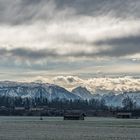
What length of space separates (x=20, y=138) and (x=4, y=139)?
6.69 meters

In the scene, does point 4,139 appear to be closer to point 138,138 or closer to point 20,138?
point 20,138

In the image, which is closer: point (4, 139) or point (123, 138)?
point (4, 139)

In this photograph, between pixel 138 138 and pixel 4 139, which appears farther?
pixel 138 138

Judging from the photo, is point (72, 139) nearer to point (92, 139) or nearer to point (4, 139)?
point (92, 139)

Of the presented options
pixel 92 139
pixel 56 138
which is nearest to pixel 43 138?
pixel 56 138

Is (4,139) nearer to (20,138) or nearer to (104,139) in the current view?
(20,138)

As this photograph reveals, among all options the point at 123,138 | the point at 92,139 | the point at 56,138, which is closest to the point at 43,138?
the point at 56,138

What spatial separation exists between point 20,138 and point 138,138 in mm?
32385

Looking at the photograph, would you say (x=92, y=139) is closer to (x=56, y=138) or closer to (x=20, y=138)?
(x=56, y=138)

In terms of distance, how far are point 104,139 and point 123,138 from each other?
7.78 m

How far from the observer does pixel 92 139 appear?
14575 centimetres

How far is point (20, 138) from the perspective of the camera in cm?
14575

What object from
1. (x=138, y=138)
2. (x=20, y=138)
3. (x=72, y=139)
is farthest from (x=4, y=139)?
(x=138, y=138)

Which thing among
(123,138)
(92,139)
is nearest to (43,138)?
(92,139)
